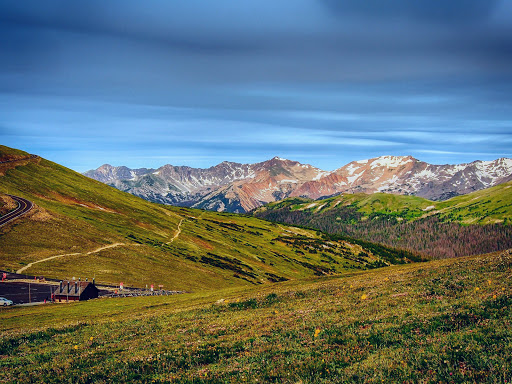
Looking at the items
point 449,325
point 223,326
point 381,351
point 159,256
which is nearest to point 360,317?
point 449,325

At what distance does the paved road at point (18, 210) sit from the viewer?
124588 millimetres

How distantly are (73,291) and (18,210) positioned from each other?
7644cm

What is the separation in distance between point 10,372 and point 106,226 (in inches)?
5928

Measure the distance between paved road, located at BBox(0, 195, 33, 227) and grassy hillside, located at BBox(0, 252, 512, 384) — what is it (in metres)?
117

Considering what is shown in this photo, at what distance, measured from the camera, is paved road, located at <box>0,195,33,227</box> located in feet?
409

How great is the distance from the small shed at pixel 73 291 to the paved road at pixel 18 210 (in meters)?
56.8

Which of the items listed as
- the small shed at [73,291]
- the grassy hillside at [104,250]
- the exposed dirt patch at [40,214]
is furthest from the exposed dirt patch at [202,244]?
the small shed at [73,291]

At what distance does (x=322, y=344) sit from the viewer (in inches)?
688

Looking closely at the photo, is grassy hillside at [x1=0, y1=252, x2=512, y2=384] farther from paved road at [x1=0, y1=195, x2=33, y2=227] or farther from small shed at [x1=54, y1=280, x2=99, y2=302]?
paved road at [x1=0, y1=195, x2=33, y2=227]

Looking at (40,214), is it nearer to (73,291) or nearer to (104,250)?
(104,250)

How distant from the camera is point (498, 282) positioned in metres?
24.0

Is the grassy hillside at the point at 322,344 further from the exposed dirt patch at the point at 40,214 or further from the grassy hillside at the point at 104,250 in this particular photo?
the exposed dirt patch at the point at 40,214

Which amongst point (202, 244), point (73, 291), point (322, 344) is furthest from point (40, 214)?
point (322, 344)

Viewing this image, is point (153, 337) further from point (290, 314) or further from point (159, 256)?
point (159, 256)
